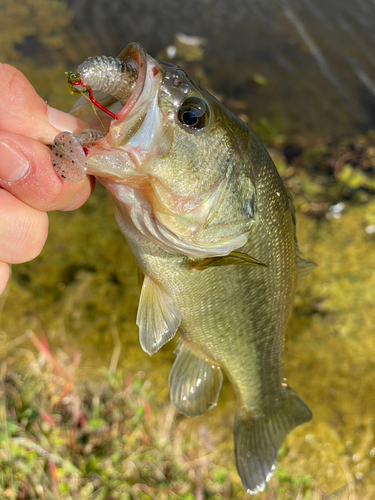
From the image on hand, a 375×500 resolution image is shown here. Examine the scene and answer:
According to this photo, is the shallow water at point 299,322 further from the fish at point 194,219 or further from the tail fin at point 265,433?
the fish at point 194,219

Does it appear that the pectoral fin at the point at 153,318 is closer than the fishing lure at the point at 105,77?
No

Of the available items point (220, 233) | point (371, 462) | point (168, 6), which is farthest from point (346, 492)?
point (168, 6)

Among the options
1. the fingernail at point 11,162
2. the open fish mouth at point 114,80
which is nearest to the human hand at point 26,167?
the fingernail at point 11,162

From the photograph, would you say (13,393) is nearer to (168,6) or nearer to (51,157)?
(51,157)

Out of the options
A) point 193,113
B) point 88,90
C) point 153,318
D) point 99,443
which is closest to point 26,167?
point 88,90

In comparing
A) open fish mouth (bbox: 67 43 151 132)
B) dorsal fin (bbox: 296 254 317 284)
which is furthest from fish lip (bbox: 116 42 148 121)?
dorsal fin (bbox: 296 254 317 284)

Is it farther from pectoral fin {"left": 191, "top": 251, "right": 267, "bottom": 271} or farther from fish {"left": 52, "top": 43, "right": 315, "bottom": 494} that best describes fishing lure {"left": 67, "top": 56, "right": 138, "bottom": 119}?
pectoral fin {"left": 191, "top": 251, "right": 267, "bottom": 271}
